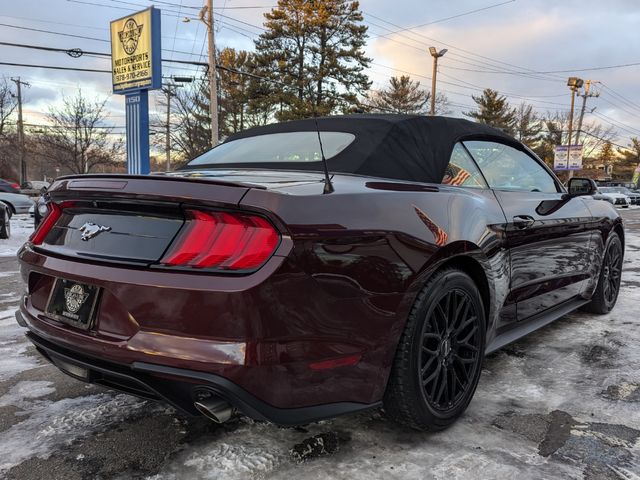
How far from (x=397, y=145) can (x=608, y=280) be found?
296 centimetres

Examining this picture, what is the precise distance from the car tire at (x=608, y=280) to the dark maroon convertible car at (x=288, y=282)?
2.09 metres

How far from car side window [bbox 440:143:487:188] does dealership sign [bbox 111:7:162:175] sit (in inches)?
464

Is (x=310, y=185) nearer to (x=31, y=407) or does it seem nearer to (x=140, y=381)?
(x=140, y=381)

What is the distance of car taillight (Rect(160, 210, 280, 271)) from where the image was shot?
68.3 inches

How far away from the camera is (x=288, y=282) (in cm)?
172

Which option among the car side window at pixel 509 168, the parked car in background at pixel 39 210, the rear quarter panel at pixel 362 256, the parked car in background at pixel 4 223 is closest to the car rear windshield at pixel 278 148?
the rear quarter panel at pixel 362 256

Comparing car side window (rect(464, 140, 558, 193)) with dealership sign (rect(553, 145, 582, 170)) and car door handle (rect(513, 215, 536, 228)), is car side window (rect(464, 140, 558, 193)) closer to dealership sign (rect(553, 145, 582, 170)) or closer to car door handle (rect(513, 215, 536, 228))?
car door handle (rect(513, 215, 536, 228))

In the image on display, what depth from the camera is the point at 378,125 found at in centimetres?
288

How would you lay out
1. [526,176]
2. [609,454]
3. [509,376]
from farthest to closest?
[526,176], [509,376], [609,454]

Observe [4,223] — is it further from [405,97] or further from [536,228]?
[405,97]

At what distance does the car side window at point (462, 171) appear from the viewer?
8.90ft

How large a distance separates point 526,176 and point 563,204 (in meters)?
0.36

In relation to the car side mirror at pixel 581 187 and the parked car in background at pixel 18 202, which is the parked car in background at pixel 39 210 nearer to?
the car side mirror at pixel 581 187

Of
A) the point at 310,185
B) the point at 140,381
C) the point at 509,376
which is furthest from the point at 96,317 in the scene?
the point at 509,376
